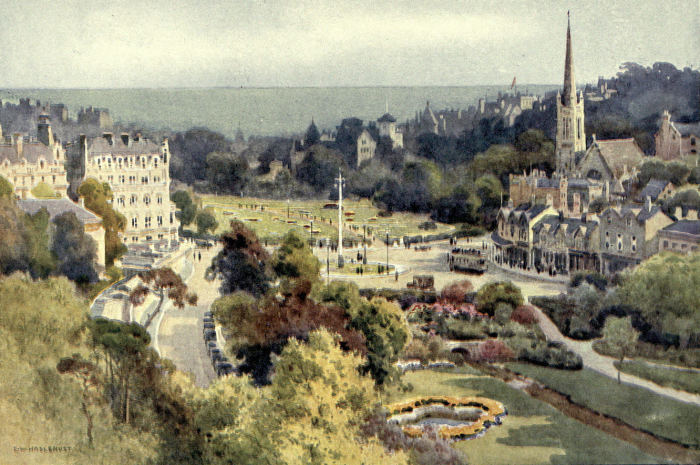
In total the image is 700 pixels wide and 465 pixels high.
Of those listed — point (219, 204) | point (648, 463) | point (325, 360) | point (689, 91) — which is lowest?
point (648, 463)

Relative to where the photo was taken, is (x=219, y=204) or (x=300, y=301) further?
(x=219, y=204)

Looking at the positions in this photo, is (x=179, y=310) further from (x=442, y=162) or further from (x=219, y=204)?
(x=442, y=162)

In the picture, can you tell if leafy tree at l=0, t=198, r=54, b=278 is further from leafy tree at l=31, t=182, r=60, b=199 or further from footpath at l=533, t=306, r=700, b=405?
footpath at l=533, t=306, r=700, b=405

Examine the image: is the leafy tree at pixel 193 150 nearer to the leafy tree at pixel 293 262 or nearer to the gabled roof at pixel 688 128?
the leafy tree at pixel 293 262

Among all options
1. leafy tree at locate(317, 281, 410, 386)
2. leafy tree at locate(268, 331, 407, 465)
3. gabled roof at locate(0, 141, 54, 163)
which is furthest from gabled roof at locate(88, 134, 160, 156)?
leafy tree at locate(268, 331, 407, 465)

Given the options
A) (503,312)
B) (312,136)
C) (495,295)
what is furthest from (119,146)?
(503,312)

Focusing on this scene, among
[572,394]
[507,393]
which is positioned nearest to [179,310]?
[507,393]

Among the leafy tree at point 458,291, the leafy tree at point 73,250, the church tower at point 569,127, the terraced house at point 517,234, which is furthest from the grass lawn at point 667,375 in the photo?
the leafy tree at point 73,250
